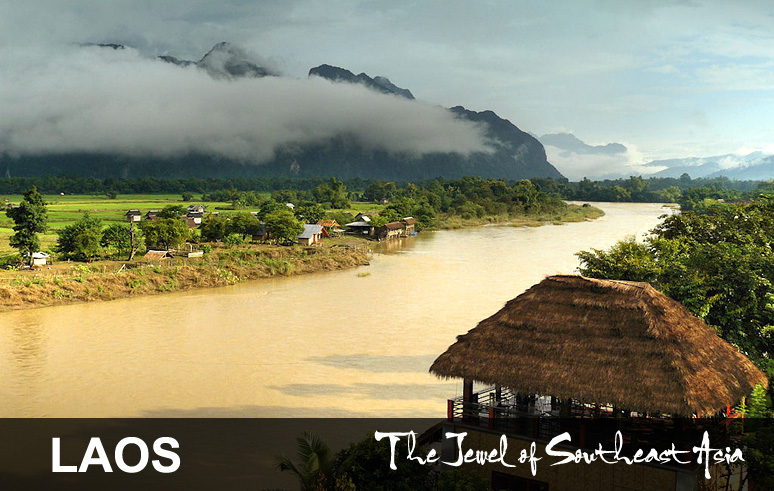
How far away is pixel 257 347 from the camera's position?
72.1 ft

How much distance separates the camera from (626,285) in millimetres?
10281

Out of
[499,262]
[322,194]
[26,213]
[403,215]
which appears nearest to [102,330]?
[26,213]

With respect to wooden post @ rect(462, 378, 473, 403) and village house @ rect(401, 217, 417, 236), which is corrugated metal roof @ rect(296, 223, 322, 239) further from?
wooden post @ rect(462, 378, 473, 403)

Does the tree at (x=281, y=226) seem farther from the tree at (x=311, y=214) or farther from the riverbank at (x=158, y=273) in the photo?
the tree at (x=311, y=214)

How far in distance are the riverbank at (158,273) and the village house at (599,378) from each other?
23694 millimetres

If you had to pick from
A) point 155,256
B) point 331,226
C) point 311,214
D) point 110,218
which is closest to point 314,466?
point 155,256

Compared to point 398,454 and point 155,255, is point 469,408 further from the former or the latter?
point 155,255

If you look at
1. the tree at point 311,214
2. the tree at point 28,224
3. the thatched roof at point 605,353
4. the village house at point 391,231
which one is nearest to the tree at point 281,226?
the village house at point 391,231

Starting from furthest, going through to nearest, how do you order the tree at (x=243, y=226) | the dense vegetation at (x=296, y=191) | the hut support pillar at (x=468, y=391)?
the dense vegetation at (x=296, y=191), the tree at (x=243, y=226), the hut support pillar at (x=468, y=391)

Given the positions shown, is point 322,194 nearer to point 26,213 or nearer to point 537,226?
point 537,226

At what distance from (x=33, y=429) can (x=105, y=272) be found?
17.6 metres

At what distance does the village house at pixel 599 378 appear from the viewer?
9.01 metres

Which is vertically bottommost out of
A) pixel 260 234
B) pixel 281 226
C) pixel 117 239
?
pixel 117 239

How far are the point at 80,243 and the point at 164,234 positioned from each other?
5.01 m
